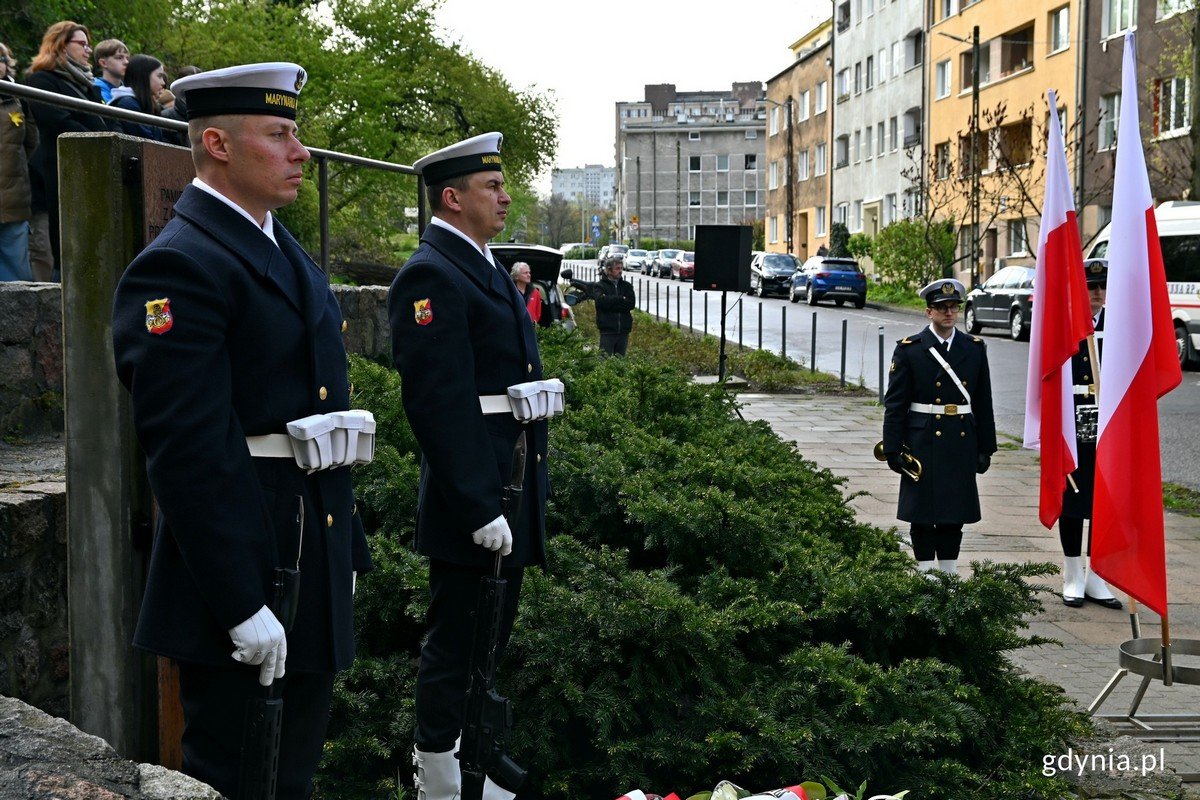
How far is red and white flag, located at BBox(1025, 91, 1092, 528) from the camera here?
5.75 m

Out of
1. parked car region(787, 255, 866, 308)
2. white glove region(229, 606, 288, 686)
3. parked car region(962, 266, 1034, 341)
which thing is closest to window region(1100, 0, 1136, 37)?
parked car region(787, 255, 866, 308)

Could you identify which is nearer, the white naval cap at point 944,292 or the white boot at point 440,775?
the white boot at point 440,775

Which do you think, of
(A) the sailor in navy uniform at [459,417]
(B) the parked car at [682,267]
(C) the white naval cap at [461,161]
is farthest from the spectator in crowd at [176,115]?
(B) the parked car at [682,267]

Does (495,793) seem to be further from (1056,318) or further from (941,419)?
(941,419)

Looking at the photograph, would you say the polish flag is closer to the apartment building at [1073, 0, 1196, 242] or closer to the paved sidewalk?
the paved sidewalk

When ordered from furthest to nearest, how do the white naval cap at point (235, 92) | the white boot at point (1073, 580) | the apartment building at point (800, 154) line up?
the apartment building at point (800, 154) → the white boot at point (1073, 580) → the white naval cap at point (235, 92)

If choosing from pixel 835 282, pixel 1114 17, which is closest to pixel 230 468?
pixel 1114 17

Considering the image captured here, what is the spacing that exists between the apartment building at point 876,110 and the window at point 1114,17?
1015 centimetres

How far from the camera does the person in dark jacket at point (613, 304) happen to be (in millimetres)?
18812

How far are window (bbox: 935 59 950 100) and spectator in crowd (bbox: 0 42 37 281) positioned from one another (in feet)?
153

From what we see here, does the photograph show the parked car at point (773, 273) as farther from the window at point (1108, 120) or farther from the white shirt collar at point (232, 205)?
the white shirt collar at point (232, 205)

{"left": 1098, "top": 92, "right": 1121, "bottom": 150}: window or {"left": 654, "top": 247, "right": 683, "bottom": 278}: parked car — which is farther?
{"left": 654, "top": 247, "right": 683, "bottom": 278}: parked car

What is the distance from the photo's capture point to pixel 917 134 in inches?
2082

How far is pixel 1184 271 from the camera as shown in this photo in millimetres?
21047
